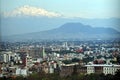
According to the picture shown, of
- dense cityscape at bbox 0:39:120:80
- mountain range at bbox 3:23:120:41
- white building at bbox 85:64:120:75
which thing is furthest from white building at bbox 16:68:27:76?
white building at bbox 85:64:120:75

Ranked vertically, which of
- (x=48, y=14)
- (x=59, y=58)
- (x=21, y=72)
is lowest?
(x=21, y=72)

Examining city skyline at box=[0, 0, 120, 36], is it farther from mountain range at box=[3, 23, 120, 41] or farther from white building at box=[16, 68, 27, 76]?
white building at box=[16, 68, 27, 76]

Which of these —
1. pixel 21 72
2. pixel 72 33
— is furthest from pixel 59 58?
pixel 21 72

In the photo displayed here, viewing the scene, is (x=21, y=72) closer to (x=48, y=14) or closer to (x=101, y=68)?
(x=48, y=14)

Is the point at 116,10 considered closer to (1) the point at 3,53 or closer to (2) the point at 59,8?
(2) the point at 59,8

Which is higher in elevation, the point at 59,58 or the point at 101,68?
the point at 59,58

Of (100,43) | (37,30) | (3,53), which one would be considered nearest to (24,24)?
(37,30)
